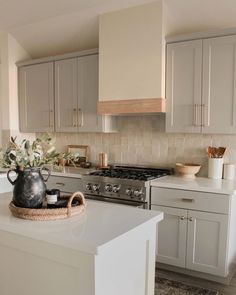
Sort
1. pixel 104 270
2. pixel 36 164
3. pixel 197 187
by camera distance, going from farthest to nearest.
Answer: pixel 197 187, pixel 36 164, pixel 104 270

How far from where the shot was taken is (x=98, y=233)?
4.39 ft

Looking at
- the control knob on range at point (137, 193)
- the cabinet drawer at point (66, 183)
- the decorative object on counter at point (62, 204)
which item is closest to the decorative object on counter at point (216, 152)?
the control knob on range at point (137, 193)

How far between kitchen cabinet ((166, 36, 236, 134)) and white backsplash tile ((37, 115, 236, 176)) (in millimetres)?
336

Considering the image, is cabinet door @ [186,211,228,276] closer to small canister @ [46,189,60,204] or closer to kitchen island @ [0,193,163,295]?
kitchen island @ [0,193,163,295]

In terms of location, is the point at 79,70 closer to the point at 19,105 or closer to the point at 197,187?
the point at 19,105

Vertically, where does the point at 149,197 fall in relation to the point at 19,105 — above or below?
below

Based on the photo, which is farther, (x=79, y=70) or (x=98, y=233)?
(x=79, y=70)

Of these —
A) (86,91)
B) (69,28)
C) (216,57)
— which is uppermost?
(69,28)

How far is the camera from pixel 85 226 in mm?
1435

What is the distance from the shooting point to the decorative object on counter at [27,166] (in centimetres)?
158

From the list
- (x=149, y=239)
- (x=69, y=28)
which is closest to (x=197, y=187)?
(x=149, y=239)

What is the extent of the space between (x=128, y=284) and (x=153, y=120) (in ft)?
7.44

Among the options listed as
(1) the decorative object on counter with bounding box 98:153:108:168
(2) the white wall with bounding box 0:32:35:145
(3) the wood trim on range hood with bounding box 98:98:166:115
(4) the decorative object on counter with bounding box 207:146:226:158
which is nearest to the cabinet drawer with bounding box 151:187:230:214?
(4) the decorative object on counter with bounding box 207:146:226:158

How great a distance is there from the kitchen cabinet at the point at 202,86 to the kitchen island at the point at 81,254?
1.50 meters
